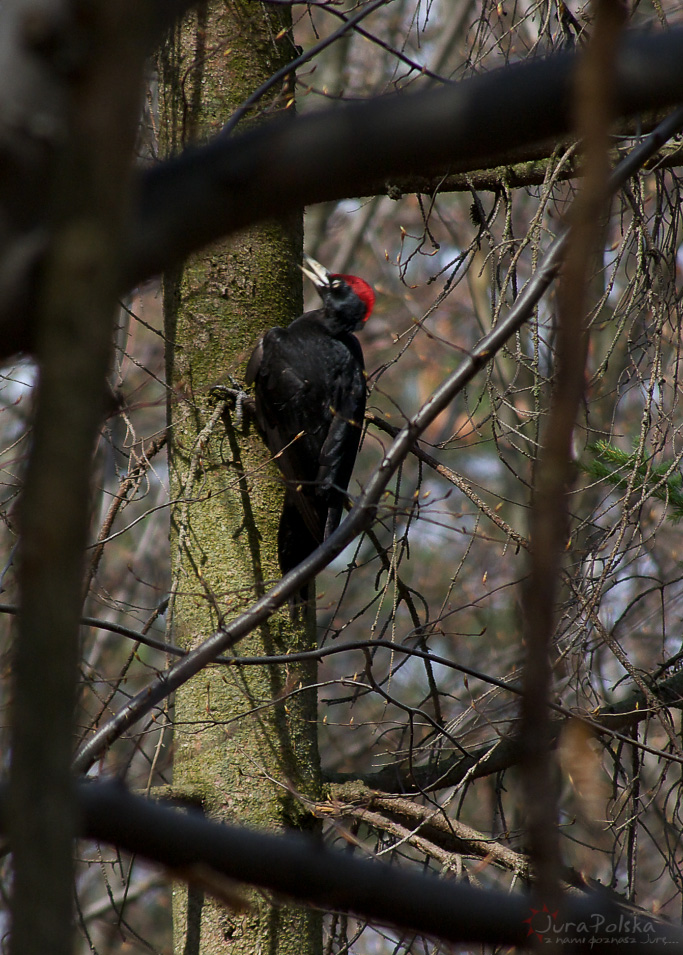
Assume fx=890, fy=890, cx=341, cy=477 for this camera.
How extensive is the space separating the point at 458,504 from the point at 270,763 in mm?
7141

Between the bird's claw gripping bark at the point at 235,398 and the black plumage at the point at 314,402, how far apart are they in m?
0.09

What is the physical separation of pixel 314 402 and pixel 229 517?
1.09 m

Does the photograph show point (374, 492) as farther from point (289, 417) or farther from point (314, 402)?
point (314, 402)

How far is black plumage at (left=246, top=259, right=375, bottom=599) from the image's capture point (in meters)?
3.42

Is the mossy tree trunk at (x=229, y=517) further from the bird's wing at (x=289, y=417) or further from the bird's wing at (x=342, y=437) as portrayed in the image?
the bird's wing at (x=342, y=437)

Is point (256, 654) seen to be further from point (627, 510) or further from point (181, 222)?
point (181, 222)

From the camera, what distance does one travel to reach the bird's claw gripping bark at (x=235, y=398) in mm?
3287

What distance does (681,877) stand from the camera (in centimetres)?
300

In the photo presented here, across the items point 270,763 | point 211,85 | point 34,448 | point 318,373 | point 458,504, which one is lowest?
point 34,448

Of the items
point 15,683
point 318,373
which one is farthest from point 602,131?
point 318,373

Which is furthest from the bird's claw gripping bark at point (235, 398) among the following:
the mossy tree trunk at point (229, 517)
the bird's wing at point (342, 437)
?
the bird's wing at point (342, 437)

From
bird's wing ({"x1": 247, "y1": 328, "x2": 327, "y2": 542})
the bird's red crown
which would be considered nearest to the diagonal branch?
bird's wing ({"x1": 247, "y1": 328, "x2": 327, "y2": 542})

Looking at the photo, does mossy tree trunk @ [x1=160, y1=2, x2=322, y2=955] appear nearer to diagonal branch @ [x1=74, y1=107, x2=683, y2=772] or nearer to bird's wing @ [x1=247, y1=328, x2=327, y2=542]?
bird's wing @ [x1=247, y1=328, x2=327, y2=542]

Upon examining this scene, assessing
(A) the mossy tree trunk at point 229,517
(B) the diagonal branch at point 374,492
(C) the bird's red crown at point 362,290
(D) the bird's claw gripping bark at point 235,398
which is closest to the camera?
(B) the diagonal branch at point 374,492
